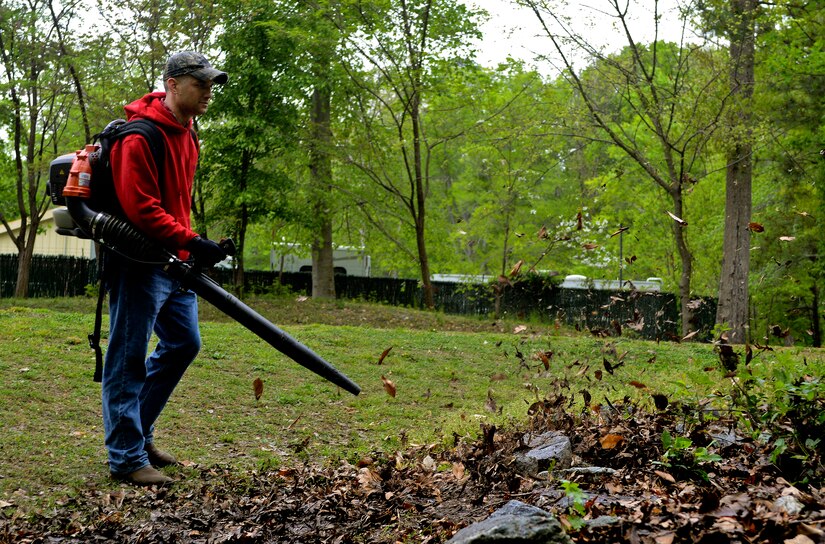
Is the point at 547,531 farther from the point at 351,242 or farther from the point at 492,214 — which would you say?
the point at 492,214

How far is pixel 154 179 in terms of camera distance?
4.73 m

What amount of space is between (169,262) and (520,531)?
2498 mm

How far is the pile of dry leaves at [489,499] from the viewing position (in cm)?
338

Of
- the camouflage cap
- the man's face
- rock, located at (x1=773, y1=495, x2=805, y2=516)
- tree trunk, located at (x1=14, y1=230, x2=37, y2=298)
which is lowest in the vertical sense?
rock, located at (x1=773, y1=495, x2=805, y2=516)

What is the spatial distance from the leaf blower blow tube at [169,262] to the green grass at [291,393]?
1160mm

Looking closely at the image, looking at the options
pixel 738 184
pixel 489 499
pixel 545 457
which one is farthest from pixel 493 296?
pixel 489 499

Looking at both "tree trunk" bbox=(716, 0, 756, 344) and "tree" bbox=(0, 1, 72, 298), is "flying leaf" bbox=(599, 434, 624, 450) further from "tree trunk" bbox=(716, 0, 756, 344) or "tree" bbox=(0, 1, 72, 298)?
"tree" bbox=(0, 1, 72, 298)

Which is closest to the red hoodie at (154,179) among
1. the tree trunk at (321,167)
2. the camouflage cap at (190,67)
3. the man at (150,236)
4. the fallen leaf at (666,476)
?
the man at (150,236)

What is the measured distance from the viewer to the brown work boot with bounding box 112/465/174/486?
4.84m

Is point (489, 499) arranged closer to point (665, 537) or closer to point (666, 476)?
point (666, 476)

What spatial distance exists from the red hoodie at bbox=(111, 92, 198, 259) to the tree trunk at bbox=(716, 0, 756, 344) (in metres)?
13.0

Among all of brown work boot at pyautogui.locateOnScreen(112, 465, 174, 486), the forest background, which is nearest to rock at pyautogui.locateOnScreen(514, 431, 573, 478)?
brown work boot at pyautogui.locateOnScreen(112, 465, 174, 486)

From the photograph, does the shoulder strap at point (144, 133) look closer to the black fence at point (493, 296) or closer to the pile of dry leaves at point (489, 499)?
the pile of dry leaves at point (489, 499)

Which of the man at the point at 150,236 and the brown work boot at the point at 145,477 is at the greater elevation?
the man at the point at 150,236
